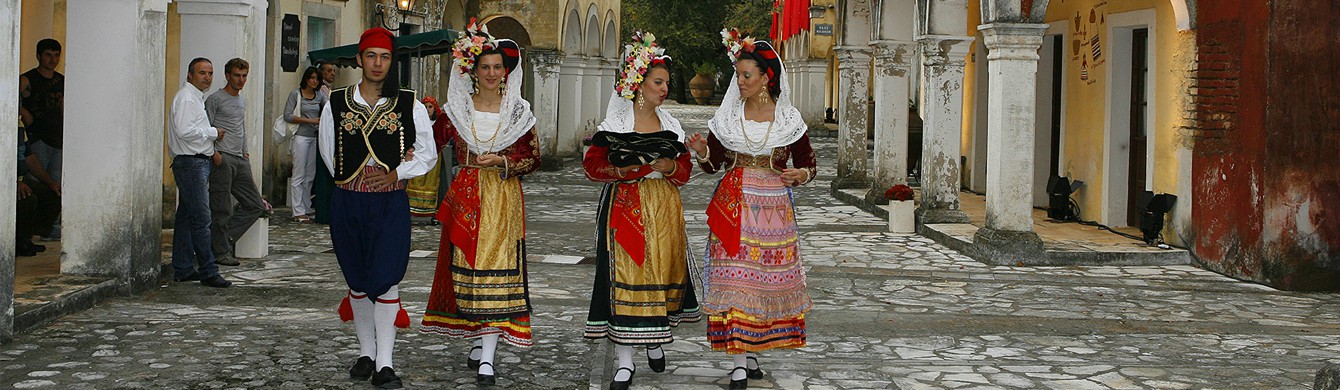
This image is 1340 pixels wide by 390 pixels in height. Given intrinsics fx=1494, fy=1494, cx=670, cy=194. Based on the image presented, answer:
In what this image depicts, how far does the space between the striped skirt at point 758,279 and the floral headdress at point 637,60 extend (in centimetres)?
66

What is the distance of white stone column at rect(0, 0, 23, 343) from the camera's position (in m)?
7.31

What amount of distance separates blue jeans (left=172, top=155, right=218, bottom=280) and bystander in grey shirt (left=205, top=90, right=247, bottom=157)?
602mm

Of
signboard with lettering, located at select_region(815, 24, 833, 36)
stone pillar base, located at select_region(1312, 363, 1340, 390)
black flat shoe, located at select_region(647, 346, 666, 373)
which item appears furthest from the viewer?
signboard with lettering, located at select_region(815, 24, 833, 36)

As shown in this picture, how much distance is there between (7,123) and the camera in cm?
737

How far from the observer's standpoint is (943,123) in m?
14.7

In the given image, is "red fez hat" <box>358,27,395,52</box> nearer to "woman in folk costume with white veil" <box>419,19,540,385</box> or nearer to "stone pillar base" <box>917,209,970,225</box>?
"woman in folk costume with white veil" <box>419,19,540,385</box>

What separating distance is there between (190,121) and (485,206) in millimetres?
3632

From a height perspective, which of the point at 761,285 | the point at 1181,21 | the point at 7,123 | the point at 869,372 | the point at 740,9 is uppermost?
the point at 740,9

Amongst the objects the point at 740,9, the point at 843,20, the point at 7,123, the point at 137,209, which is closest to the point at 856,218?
the point at 843,20

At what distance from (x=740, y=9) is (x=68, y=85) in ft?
130

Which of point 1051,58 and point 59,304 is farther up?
point 1051,58

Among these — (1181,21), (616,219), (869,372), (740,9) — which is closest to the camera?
(616,219)

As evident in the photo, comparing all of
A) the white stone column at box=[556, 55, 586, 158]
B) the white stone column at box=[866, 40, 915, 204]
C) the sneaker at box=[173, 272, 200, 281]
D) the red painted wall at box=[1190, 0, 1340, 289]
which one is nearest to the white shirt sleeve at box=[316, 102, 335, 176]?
the sneaker at box=[173, 272, 200, 281]

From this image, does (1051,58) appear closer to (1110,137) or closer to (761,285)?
(1110,137)
